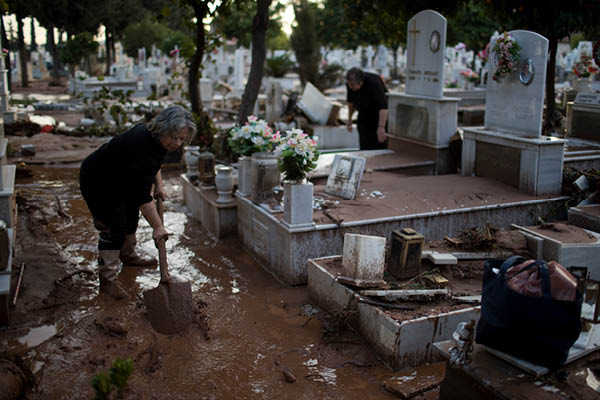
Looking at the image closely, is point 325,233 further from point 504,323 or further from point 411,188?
point 504,323

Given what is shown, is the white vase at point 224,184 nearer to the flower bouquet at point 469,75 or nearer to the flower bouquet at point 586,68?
the flower bouquet at point 586,68

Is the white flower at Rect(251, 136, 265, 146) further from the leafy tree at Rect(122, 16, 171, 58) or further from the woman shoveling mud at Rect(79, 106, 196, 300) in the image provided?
the leafy tree at Rect(122, 16, 171, 58)

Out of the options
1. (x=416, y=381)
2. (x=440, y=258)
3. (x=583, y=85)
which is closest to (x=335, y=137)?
(x=583, y=85)

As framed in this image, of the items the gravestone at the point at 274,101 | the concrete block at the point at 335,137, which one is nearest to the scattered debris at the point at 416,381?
the concrete block at the point at 335,137

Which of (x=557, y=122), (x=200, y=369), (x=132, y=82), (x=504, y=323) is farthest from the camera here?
(x=132, y=82)

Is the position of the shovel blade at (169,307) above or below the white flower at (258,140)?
below

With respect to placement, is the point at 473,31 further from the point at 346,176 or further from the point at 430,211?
the point at 430,211

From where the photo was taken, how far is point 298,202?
5215mm

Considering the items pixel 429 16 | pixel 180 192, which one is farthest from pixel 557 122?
pixel 180 192

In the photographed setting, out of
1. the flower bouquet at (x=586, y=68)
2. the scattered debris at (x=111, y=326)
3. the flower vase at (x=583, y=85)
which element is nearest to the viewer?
the scattered debris at (x=111, y=326)

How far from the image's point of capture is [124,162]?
466cm

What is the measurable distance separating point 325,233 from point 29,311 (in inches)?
99.2

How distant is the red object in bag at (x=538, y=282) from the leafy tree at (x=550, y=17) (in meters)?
7.80

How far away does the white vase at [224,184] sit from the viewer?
21.6 ft
